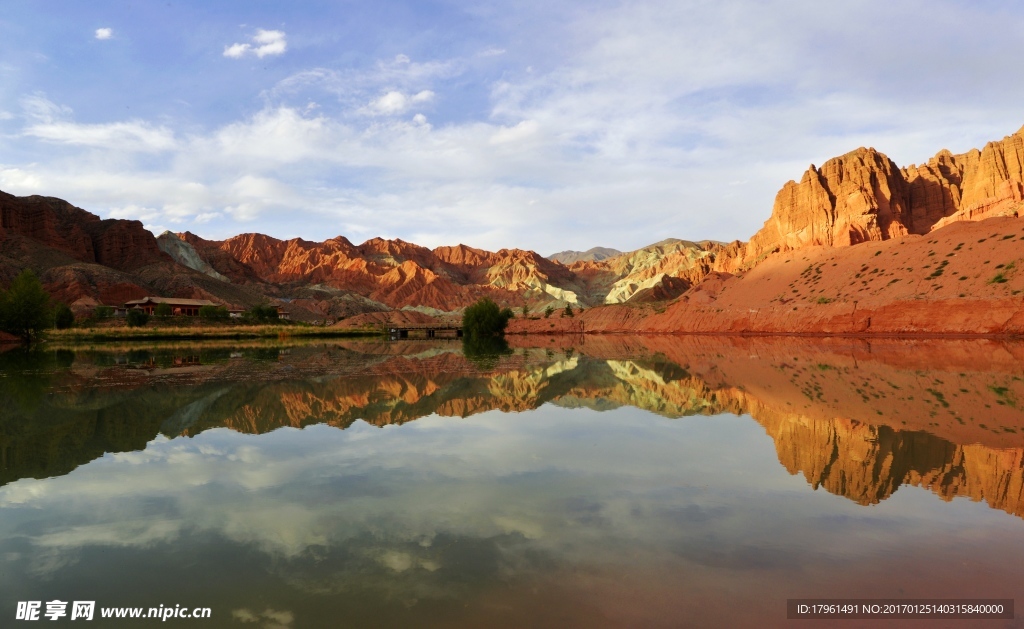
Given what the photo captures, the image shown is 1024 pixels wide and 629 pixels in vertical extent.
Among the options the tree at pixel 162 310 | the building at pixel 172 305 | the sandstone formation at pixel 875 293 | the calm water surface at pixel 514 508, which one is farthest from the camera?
the building at pixel 172 305

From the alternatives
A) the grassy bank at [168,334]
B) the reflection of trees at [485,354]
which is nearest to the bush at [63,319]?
the grassy bank at [168,334]

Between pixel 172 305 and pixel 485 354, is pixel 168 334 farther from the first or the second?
pixel 485 354

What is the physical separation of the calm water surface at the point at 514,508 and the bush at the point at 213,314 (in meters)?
107

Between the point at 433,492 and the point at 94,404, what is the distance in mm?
16358

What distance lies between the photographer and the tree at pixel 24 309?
229ft

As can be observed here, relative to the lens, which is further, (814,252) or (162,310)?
(162,310)

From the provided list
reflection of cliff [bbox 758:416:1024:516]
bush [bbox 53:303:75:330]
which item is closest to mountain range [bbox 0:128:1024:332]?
bush [bbox 53:303:75:330]

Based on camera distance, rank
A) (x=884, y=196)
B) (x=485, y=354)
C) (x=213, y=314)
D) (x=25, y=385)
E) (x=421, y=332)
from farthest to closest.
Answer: (x=421, y=332), (x=213, y=314), (x=884, y=196), (x=485, y=354), (x=25, y=385)

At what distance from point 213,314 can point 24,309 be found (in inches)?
1914

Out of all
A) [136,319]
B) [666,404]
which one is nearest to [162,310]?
[136,319]

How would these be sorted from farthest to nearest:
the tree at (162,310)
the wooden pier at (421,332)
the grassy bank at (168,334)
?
1. the wooden pier at (421,332)
2. the tree at (162,310)
3. the grassy bank at (168,334)

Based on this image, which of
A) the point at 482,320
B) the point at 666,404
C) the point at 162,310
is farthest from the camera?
the point at 162,310

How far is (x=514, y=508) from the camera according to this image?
8422mm

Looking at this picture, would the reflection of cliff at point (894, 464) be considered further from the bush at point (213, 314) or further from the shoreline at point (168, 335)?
the bush at point (213, 314)
